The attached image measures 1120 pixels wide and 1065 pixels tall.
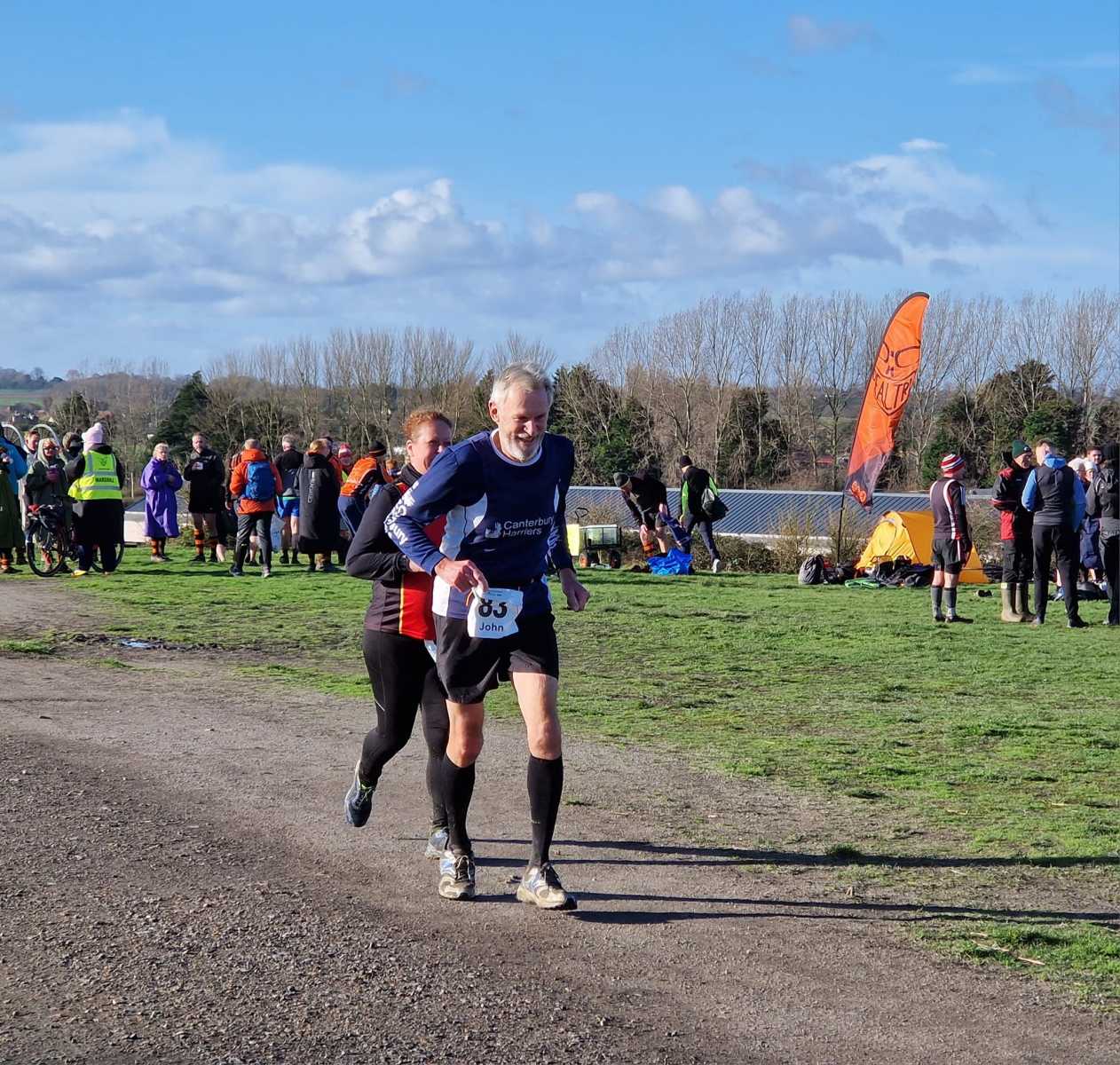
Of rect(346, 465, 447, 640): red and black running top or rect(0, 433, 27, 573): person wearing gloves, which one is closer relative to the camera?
rect(346, 465, 447, 640): red and black running top

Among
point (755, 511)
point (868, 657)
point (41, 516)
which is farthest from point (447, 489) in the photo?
point (755, 511)

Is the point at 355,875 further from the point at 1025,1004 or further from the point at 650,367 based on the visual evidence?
the point at 650,367

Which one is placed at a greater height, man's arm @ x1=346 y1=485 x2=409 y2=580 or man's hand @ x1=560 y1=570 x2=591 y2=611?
man's arm @ x1=346 y1=485 x2=409 y2=580

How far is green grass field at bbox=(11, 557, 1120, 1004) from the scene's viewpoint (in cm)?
651

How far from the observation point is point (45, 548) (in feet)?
69.2

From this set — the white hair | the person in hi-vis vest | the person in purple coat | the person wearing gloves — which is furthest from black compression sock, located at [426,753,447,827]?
the person in purple coat

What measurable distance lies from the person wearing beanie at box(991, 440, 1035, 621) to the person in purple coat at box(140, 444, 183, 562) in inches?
487

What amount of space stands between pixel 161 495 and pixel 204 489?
87cm

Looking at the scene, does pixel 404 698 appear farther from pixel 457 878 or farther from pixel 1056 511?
pixel 1056 511

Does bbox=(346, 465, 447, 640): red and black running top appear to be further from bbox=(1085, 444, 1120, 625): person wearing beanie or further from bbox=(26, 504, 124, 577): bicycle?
bbox=(26, 504, 124, 577): bicycle

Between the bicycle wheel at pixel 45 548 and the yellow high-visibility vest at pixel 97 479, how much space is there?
2.87 ft

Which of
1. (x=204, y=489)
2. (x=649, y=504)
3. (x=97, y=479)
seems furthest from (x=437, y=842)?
(x=649, y=504)

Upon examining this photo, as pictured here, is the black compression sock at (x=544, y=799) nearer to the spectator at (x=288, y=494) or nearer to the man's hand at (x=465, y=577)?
the man's hand at (x=465, y=577)

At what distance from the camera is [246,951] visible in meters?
4.73
